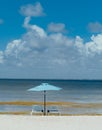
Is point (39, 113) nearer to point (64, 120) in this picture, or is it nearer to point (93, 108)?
point (64, 120)

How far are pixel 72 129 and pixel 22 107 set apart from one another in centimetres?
1338

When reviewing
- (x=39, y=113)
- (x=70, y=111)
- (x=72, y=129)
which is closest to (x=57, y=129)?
(x=72, y=129)

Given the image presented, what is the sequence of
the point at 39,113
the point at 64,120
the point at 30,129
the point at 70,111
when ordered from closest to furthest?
the point at 30,129, the point at 64,120, the point at 39,113, the point at 70,111

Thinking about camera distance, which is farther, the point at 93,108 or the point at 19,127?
the point at 93,108

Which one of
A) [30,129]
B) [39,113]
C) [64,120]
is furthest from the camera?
[39,113]

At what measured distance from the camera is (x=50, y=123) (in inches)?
559

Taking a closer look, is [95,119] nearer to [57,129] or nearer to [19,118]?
[57,129]

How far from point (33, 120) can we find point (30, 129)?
1.07 metres

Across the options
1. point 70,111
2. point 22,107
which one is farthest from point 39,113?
point 22,107

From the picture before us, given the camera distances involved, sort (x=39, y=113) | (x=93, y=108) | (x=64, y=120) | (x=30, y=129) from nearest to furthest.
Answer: (x=30, y=129), (x=64, y=120), (x=39, y=113), (x=93, y=108)

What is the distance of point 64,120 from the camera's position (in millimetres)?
14516

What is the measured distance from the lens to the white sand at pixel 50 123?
13668 millimetres

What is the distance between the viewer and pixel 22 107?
87.2 ft

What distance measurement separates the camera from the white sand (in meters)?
13.7
